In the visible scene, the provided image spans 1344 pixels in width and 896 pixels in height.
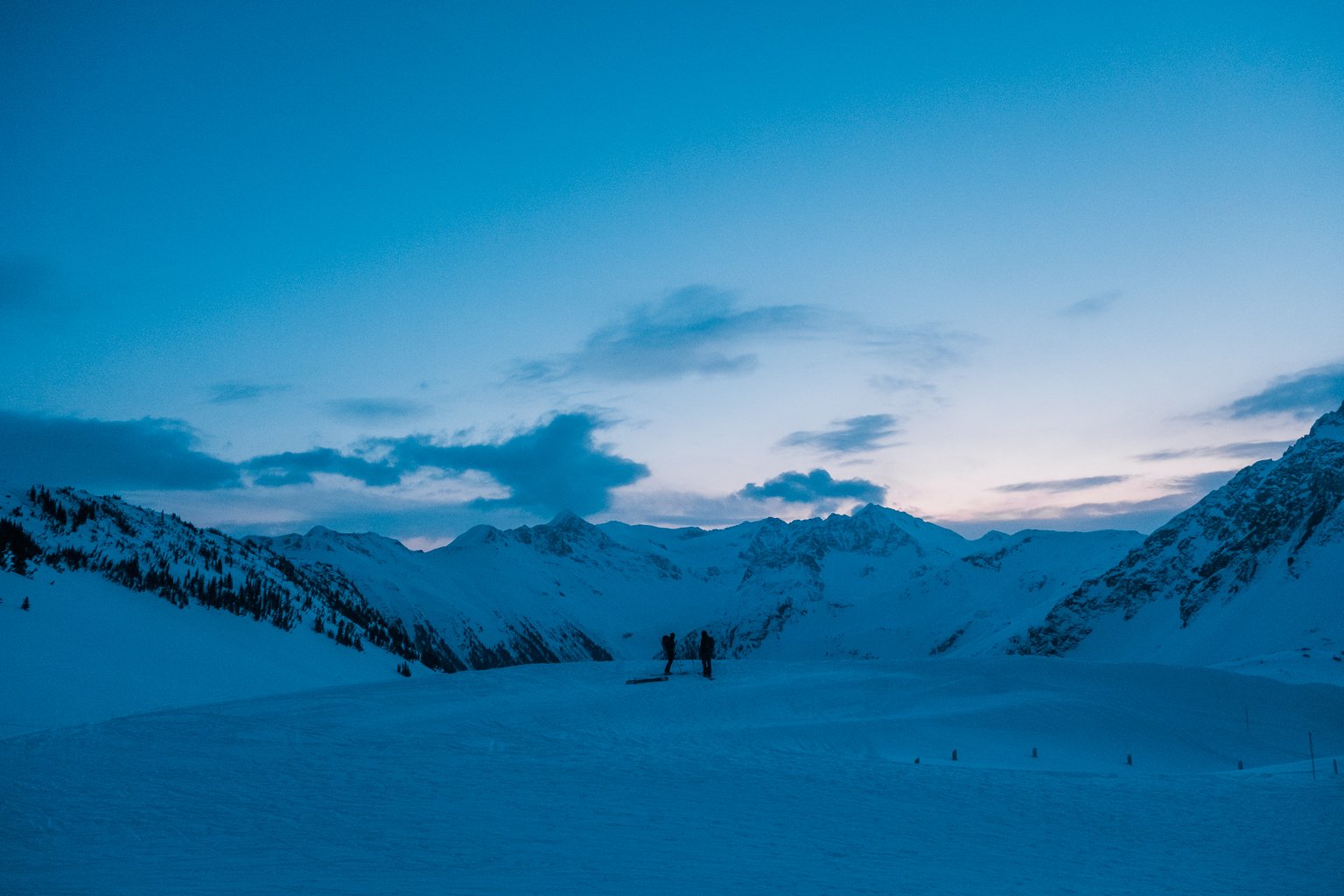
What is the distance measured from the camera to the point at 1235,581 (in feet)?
519

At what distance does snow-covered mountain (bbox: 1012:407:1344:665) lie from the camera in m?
133

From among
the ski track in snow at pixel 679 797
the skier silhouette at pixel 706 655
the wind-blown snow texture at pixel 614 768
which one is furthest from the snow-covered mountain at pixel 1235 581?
the ski track in snow at pixel 679 797

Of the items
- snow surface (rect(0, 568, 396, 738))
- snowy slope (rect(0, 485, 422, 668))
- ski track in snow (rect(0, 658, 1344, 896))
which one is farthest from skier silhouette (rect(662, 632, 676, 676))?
snowy slope (rect(0, 485, 422, 668))

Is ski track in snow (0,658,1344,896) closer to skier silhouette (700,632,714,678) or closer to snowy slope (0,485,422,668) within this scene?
skier silhouette (700,632,714,678)

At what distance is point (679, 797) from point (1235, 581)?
172 metres

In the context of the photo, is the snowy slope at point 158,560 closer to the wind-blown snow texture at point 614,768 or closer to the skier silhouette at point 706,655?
the wind-blown snow texture at point 614,768

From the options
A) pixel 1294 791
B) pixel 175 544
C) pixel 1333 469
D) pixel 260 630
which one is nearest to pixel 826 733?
pixel 1294 791

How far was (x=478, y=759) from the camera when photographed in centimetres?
1864

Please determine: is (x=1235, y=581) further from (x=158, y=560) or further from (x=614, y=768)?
(x=614, y=768)

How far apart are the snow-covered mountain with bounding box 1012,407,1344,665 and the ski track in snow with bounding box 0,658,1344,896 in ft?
366

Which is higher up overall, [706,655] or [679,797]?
[706,655]

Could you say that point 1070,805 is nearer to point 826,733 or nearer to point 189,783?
point 826,733

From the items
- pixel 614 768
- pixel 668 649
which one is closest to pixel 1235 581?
pixel 668 649

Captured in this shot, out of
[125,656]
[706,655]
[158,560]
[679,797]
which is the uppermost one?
[158,560]
